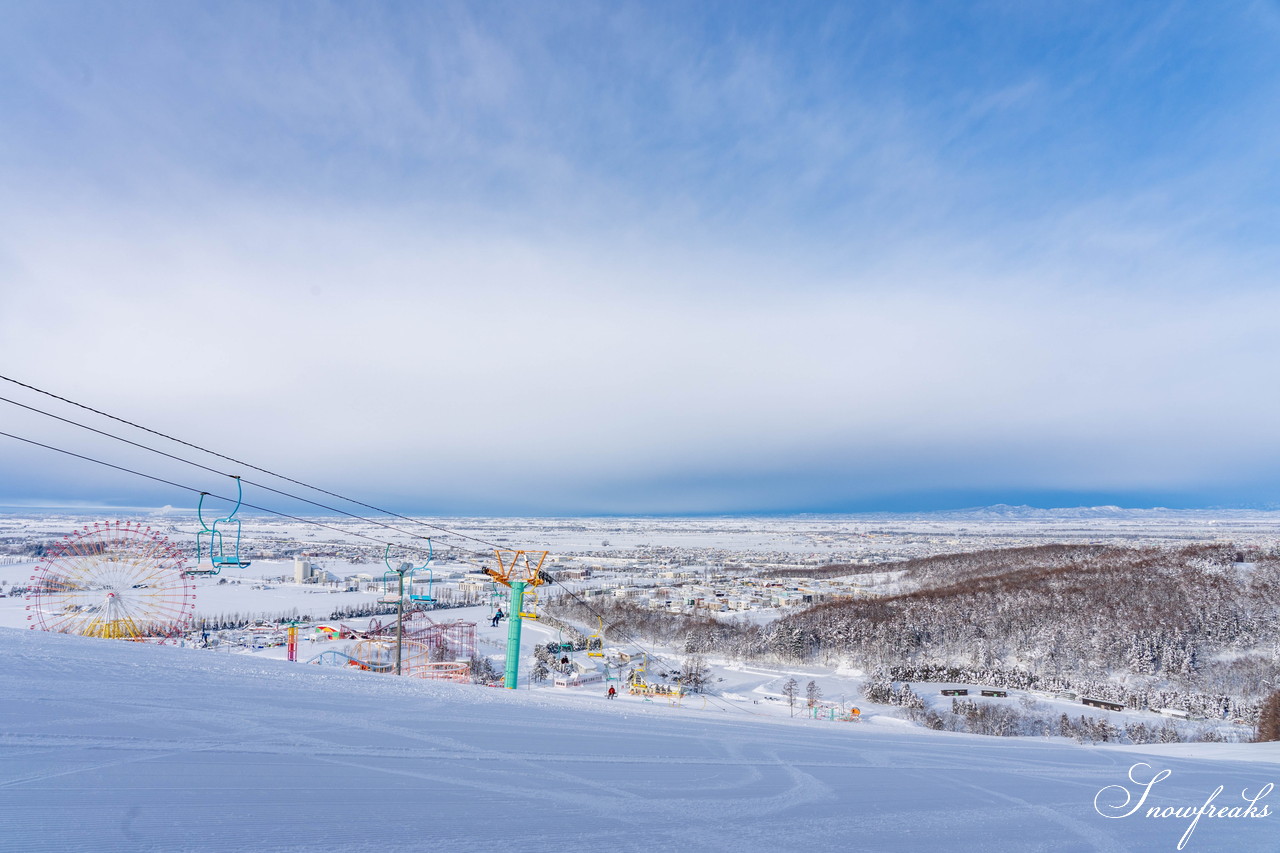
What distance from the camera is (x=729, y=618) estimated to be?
51.9 meters

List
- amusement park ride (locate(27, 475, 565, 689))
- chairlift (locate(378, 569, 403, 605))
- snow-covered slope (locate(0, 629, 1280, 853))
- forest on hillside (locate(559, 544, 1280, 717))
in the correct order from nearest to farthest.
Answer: snow-covered slope (locate(0, 629, 1280, 853)), amusement park ride (locate(27, 475, 565, 689)), chairlift (locate(378, 569, 403, 605)), forest on hillside (locate(559, 544, 1280, 717))

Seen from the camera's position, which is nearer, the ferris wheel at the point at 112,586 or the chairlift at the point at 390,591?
the ferris wheel at the point at 112,586

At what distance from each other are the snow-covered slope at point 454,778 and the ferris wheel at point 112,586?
4.97 metres

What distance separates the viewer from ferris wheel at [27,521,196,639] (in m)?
8.77

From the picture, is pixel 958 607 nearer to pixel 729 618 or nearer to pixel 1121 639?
pixel 1121 639

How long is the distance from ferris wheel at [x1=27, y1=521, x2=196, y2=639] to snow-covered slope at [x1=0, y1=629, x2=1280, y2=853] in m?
4.97

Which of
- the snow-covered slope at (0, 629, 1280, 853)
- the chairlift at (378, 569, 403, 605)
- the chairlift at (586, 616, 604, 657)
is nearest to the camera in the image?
the snow-covered slope at (0, 629, 1280, 853)

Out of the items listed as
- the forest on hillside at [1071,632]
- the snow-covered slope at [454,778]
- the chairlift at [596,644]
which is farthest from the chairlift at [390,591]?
the forest on hillside at [1071,632]

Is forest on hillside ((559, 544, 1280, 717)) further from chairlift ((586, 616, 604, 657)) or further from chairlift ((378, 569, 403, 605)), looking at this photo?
chairlift ((378, 569, 403, 605))

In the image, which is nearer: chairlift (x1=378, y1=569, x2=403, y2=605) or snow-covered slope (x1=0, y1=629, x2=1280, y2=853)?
snow-covered slope (x1=0, y1=629, x2=1280, y2=853)

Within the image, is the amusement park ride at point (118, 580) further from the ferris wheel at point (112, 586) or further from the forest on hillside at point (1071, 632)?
the forest on hillside at point (1071, 632)

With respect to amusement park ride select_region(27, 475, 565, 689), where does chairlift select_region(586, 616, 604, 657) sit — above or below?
below

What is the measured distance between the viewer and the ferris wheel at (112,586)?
8773mm

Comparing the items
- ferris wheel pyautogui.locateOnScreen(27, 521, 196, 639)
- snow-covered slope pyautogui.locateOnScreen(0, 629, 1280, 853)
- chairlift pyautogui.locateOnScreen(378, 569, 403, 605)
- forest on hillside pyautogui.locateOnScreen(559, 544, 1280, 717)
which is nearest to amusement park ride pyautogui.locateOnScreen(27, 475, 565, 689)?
ferris wheel pyautogui.locateOnScreen(27, 521, 196, 639)
